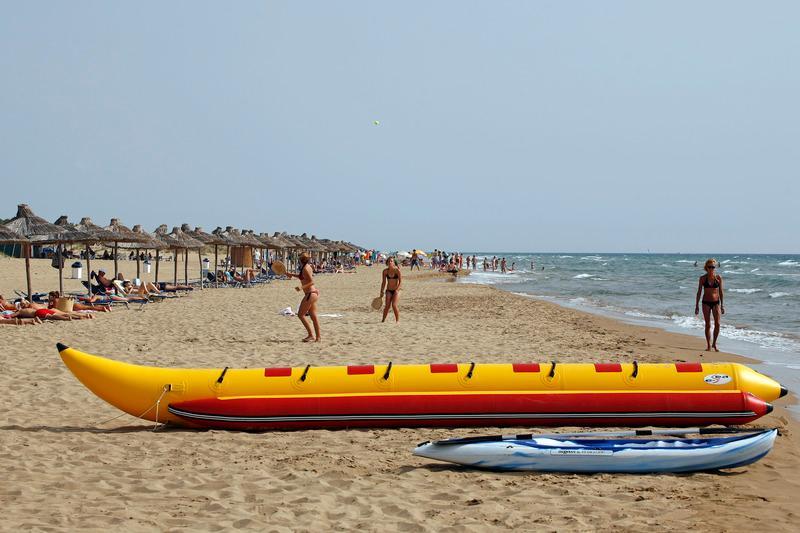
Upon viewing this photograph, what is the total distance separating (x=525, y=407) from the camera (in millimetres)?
5832

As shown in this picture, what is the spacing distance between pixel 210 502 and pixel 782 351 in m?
11.2

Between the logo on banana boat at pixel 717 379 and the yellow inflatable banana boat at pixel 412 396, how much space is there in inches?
0.4

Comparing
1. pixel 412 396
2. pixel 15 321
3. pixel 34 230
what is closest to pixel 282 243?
pixel 34 230

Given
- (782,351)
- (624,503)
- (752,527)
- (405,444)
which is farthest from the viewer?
(782,351)

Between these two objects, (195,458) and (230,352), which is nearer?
(195,458)

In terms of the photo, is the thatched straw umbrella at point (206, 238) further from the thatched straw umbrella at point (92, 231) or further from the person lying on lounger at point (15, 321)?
the person lying on lounger at point (15, 321)

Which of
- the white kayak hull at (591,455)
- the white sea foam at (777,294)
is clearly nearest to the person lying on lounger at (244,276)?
the white sea foam at (777,294)

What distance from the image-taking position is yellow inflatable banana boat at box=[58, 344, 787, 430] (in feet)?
19.1

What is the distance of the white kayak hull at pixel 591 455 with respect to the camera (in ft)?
15.8

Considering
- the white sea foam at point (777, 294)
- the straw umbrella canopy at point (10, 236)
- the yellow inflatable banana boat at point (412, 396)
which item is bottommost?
the white sea foam at point (777, 294)

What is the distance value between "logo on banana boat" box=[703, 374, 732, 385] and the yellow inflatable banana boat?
0.01 meters

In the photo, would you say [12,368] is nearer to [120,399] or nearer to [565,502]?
[120,399]

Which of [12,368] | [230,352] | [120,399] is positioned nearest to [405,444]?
[120,399]

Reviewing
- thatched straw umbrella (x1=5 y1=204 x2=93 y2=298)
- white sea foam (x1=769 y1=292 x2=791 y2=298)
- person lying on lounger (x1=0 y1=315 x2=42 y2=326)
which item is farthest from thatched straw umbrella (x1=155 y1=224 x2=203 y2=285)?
white sea foam (x1=769 y1=292 x2=791 y2=298)
